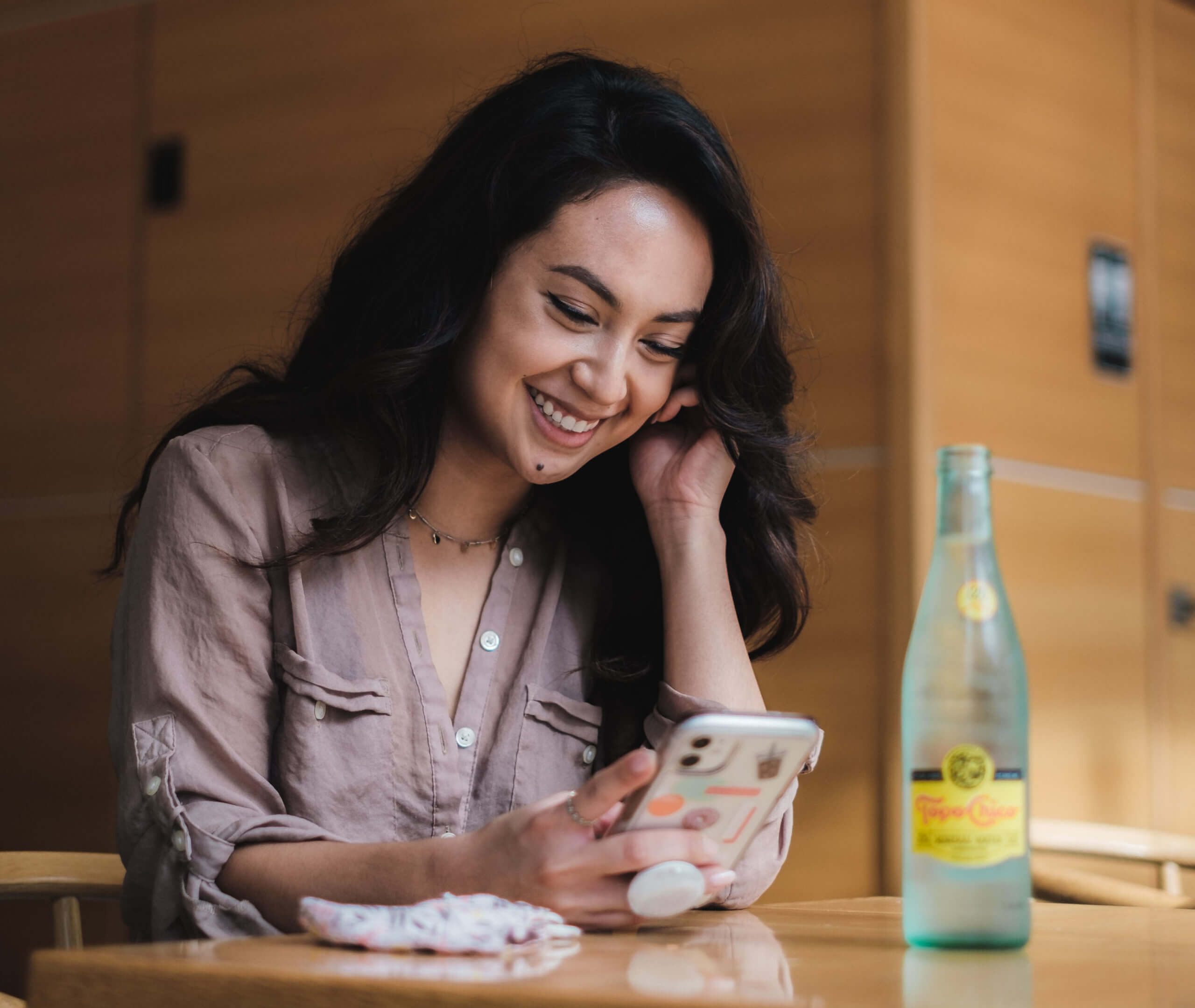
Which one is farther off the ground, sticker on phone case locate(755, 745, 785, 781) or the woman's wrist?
the woman's wrist

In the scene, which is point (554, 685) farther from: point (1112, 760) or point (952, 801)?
point (1112, 760)

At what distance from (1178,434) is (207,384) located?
206 centimetres

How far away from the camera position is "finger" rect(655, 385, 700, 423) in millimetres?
1637

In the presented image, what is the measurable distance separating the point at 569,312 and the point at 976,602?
0.68 metres

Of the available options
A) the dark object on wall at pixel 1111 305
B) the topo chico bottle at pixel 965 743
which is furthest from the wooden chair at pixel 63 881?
the dark object on wall at pixel 1111 305

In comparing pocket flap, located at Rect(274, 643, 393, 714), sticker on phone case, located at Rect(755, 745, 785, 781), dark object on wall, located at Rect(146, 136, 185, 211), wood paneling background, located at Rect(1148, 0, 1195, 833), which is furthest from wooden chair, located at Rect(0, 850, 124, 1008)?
wood paneling background, located at Rect(1148, 0, 1195, 833)

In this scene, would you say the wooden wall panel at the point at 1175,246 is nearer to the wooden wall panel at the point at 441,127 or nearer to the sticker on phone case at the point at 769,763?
the wooden wall panel at the point at 441,127

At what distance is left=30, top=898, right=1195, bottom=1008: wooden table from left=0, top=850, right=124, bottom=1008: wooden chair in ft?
2.35

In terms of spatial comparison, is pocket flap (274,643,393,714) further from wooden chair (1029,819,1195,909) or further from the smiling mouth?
wooden chair (1029,819,1195,909)

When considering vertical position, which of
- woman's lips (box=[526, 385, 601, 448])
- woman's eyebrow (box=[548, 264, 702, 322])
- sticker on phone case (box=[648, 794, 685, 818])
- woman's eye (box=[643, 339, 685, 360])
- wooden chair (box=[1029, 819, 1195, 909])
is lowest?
wooden chair (box=[1029, 819, 1195, 909])

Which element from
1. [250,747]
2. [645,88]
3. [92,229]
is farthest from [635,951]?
[92,229]

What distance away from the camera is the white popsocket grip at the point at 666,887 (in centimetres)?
93

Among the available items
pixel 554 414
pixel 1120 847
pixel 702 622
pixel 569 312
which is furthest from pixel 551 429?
pixel 1120 847

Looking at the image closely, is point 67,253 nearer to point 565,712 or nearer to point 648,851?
point 565,712
